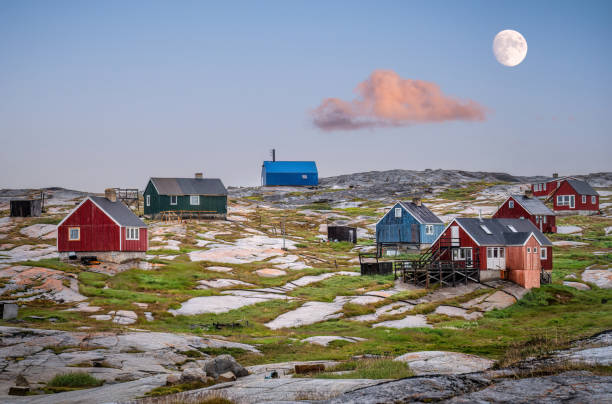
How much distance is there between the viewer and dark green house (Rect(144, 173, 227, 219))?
313 feet

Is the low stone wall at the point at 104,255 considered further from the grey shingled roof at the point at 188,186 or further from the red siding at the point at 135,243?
the grey shingled roof at the point at 188,186

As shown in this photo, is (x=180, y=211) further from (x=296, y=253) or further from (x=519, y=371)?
(x=519, y=371)

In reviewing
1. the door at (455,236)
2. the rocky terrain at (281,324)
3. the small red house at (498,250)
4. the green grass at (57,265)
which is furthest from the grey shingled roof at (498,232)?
the green grass at (57,265)

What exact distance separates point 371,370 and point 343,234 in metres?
65.9

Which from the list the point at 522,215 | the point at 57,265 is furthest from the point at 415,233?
the point at 57,265

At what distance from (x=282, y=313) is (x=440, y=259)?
20648 millimetres

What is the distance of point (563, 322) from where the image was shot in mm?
39594

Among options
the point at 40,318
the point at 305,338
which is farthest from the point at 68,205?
the point at 305,338

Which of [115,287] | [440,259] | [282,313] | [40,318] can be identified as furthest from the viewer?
[440,259]

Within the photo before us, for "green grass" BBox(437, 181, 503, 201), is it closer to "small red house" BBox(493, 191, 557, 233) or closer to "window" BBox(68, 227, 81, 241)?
"small red house" BBox(493, 191, 557, 233)

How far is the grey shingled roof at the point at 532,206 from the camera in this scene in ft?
282

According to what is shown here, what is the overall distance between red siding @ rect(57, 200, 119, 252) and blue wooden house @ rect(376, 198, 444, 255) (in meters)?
34.1

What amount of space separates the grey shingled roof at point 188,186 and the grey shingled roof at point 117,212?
33065 millimetres

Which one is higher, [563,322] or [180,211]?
[180,211]
